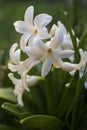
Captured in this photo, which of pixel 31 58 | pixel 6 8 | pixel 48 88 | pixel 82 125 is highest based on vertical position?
pixel 31 58

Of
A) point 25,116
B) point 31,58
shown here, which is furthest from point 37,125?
point 31,58

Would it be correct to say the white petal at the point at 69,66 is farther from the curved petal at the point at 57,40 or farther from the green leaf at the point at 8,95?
the green leaf at the point at 8,95

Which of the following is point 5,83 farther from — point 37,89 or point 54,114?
point 54,114

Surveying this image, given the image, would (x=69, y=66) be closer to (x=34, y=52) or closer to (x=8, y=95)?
(x=34, y=52)

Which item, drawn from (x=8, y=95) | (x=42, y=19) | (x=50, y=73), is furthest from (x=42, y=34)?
(x=8, y=95)

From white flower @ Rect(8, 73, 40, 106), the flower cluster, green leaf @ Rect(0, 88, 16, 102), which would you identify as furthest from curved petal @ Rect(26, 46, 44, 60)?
green leaf @ Rect(0, 88, 16, 102)

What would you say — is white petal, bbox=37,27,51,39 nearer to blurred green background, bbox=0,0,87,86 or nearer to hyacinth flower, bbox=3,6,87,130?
hyacinth flower, bbox=3,6,87,130
